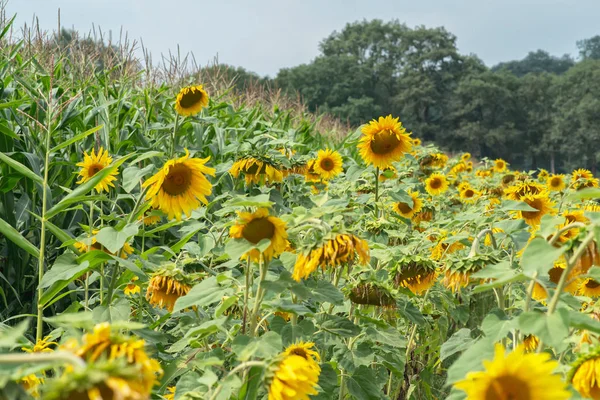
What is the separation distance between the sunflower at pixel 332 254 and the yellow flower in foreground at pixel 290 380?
25cm

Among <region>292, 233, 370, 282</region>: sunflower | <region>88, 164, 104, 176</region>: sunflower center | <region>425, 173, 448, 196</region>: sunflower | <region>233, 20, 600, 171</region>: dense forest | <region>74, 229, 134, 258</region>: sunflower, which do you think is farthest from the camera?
<region>233, 20, 600, 171</region>: dense forest

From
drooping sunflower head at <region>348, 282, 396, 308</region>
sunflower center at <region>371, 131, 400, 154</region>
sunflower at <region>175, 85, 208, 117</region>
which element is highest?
sunflower at <region>175, 85, 208, 117</region>

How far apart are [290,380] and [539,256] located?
0.42 m

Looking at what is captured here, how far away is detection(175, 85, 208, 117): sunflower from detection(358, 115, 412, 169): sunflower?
934 mm

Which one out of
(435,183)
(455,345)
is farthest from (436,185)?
(455,345)

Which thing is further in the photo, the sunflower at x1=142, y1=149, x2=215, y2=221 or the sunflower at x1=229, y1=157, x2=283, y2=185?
the sunflower at x1=229, y1=157, x2=283, y2=185

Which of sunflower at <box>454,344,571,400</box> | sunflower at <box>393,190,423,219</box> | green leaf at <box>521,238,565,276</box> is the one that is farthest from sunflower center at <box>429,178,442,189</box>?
sunflower at <box>454,344,571,400</box>

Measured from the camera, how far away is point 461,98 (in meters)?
39.5

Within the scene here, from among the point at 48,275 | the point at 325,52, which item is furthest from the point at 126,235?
the point at 325,52

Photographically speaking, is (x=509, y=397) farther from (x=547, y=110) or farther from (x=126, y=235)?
(x=547, y=110)

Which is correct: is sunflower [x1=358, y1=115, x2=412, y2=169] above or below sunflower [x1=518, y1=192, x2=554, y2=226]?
above

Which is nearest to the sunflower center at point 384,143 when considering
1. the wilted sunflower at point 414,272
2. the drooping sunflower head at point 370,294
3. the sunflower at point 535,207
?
the sunflower at point 535,207

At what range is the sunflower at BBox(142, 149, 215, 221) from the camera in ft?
4.47

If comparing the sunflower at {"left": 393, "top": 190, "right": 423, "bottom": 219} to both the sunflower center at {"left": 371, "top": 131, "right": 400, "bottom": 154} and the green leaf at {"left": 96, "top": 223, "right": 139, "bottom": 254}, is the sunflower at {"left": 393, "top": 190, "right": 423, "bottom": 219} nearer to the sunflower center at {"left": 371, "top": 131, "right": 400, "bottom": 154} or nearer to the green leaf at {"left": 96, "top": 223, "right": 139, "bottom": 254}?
the sunflower center at {"left": 371, "top": 131, "right": 400, "bottom": 154}
